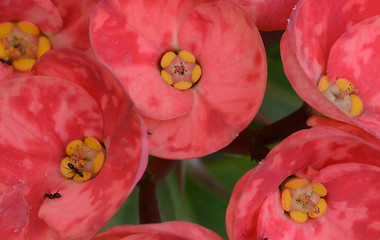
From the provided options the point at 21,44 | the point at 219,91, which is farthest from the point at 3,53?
the point at 219,91

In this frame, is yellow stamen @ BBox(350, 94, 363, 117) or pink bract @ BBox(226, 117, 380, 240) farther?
yellow stamen @ BBox(350, 94, 363, 117)

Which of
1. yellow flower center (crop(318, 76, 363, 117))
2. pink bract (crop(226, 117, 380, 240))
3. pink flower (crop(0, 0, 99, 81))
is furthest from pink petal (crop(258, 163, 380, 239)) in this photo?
pink flower (crop(0, 0, 99, 81))

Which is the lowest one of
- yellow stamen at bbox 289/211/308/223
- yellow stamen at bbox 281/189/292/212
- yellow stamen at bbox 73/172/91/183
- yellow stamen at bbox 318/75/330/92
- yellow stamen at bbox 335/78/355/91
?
yellow stamen at bbox 289/211/308/223

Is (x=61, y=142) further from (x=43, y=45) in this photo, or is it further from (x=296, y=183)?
(x=296, y=183)

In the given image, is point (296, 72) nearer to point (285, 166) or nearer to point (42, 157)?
point (285, 166)

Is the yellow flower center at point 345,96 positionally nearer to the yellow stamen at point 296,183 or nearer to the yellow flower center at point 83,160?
the yellow stamen at point 296,183

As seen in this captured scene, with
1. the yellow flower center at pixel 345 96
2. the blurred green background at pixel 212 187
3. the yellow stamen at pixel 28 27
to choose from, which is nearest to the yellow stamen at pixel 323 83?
the yellow flower center at pixel 345 96

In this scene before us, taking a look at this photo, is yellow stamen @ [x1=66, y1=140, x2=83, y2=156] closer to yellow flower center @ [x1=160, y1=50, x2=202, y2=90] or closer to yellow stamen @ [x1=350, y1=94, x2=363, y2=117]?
yellow flower center @ [x1=160, y1=50, x2=202, y2=90]
